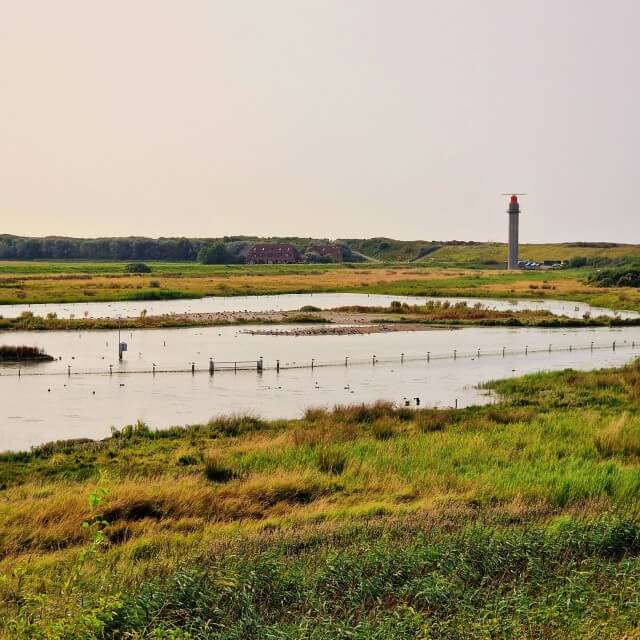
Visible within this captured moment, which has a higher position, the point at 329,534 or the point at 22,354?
the point at 329,534

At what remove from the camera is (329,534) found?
12953 millimetres

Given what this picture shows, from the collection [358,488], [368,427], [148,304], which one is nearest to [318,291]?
[148,304]

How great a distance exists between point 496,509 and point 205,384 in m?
20.6

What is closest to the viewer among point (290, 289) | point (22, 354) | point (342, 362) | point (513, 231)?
point (342, 362)

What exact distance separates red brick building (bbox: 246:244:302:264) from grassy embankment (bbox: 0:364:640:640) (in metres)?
160

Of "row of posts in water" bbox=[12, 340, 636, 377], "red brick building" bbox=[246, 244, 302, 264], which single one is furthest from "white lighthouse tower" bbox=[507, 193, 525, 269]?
"row of posts in water" bbox=[12, 340, 636, 377]

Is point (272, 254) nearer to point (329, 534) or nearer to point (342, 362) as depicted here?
point (342, 362)

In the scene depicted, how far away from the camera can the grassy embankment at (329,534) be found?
966 cm

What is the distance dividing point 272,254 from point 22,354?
5699 inches

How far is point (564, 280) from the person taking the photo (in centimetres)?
12012

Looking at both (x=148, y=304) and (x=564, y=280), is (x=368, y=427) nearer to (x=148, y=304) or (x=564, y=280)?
(x=148, y=304)

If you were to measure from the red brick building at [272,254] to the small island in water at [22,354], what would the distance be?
139 metres

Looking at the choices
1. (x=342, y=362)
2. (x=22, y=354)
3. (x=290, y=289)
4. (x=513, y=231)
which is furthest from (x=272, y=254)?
(x=342, y=362)

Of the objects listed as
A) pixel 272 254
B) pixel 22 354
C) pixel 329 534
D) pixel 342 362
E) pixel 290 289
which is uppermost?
pixel 272 254
